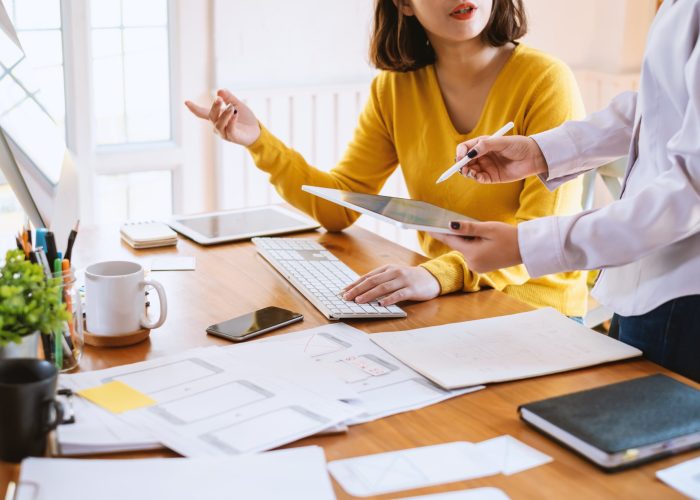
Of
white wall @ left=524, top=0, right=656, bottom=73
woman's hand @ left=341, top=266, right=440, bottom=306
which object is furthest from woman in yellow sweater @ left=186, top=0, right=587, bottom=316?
white wall @ left=524, top=0, right=656, bottom=73

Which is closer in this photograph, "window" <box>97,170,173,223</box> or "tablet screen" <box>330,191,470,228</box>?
"tablet screen" <box>330,191,470,228</box>

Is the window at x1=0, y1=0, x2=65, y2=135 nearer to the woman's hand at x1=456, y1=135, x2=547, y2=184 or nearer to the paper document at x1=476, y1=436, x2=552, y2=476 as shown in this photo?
the woman's hand at x1=456, y1=135, x2=547, y2=184

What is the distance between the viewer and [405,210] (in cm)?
141

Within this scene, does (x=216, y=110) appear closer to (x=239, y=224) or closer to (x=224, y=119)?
(x=224, y=119)

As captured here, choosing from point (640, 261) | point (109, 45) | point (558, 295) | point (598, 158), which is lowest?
point (558, 295)

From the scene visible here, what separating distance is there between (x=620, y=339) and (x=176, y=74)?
197cm

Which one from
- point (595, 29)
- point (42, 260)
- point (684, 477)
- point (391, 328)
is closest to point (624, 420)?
point (684, 477)

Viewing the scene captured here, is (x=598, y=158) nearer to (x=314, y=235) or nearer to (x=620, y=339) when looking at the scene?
(x=620, y=339)

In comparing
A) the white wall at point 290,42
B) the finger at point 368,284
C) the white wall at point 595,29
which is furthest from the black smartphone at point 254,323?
the white wall at point 595,29

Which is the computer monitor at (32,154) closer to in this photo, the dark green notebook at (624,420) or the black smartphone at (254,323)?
the black smartphone at (254,323)

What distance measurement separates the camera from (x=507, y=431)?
100 cm

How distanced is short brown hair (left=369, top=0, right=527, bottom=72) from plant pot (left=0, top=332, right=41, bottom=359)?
3.71ft

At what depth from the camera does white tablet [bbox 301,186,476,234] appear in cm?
124

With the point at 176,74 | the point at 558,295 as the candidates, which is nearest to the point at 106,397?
the point at 558,295
